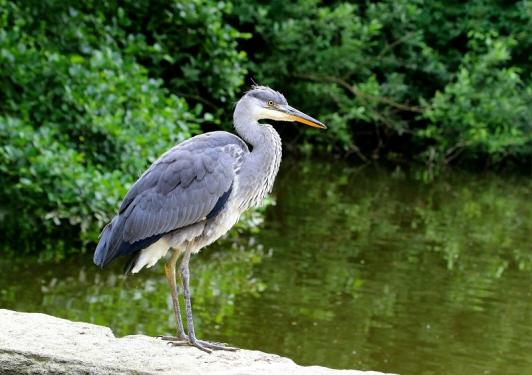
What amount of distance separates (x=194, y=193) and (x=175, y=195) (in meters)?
0.11

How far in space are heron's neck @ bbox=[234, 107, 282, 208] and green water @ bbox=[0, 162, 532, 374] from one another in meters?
2.68

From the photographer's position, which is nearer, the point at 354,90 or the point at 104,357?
the point at 104,357

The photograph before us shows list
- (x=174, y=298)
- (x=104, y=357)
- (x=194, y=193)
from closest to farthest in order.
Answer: (x=104, y=357)
(x=194, y=193)
(x=174, y=298)

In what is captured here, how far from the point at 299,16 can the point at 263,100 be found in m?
13.0

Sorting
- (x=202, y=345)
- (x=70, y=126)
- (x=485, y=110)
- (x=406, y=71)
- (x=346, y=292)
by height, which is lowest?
(x=346, y=292)

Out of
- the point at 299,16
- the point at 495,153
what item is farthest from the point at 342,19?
the point at 495,153

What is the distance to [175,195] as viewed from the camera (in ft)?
19.5

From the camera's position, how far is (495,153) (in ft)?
66.0

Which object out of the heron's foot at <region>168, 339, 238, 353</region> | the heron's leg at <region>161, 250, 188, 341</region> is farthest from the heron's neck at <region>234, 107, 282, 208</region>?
the heron's foot at <region>168, 339, 238, 353</region>

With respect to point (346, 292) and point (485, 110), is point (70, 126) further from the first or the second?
point (485, 110)

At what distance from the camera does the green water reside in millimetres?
8773

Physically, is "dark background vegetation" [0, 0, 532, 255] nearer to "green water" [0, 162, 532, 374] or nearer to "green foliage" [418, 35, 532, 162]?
"green foliage" [418, 35, 532, 162]

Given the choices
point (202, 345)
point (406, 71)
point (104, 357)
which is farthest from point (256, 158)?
point (406, 71)

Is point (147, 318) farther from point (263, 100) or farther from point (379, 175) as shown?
point (379, 175)
